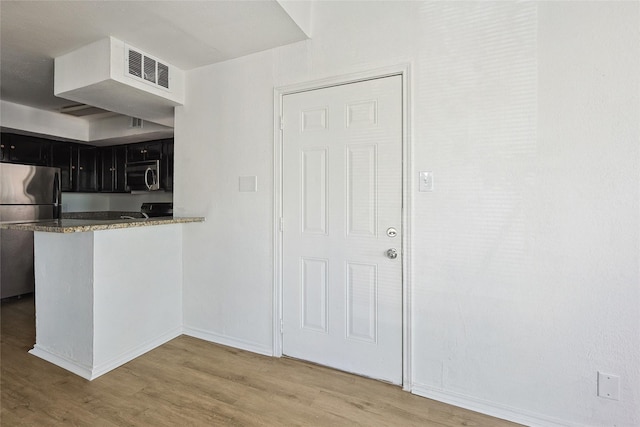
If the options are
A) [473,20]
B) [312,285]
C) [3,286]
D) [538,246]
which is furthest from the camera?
[3,286]

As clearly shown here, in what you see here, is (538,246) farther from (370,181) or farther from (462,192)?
(370,181)

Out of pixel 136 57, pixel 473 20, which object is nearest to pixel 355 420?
pixel 473 20

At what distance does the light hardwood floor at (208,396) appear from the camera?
5.34ft

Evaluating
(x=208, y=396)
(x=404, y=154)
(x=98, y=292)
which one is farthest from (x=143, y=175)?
(x=404, y=154)

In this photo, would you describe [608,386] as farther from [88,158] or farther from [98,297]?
[88,158]

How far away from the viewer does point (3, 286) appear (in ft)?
11.2

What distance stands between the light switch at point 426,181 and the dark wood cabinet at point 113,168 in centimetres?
440

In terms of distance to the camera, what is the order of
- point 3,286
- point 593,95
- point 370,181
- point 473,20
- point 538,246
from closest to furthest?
point 593,95 → point 538,246 → point 473,20 → point 370,181 → point 3,286

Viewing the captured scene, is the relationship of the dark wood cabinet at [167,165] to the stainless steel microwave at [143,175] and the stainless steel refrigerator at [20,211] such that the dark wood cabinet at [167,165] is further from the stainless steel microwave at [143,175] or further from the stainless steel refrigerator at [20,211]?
the stainless steel refrigerator at [20,211]

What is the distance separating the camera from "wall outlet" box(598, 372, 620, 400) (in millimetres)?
1454

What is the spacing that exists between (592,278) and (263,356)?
2144mm

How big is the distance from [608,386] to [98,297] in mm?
3015

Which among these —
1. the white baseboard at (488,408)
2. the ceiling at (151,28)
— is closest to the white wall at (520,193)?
the white baseboard at (488,408)

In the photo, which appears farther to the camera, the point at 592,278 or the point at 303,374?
the point at 303,374
